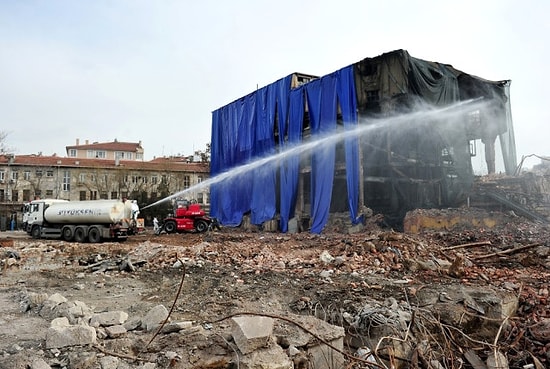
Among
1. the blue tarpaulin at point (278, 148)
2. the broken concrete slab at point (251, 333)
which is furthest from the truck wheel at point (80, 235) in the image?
the broken concrete slab at point (251, 333)

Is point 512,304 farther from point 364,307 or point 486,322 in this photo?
point 364,307

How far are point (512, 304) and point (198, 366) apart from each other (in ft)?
17.4

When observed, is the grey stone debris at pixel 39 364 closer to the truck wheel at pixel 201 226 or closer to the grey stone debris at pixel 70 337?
the grey stone debris at pixel 70 337

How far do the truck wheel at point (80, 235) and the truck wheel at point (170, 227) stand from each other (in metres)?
4.45

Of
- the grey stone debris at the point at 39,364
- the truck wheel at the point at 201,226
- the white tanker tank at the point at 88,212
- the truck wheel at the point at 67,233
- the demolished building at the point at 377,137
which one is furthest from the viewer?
the truck wheel at the point at 201,226

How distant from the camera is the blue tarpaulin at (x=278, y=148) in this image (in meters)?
20.2

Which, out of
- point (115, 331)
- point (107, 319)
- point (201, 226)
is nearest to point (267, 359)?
point (115, 331)

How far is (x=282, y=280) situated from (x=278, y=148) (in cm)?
1637

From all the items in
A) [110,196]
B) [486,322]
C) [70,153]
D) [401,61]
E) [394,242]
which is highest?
[70,153]

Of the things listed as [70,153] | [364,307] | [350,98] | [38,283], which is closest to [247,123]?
[350,98]

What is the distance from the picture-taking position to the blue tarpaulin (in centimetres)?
2024

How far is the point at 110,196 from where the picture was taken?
49.2 m

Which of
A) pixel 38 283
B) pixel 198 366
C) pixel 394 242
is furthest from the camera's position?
pixel 394 242

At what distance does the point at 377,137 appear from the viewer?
20.6 meters
